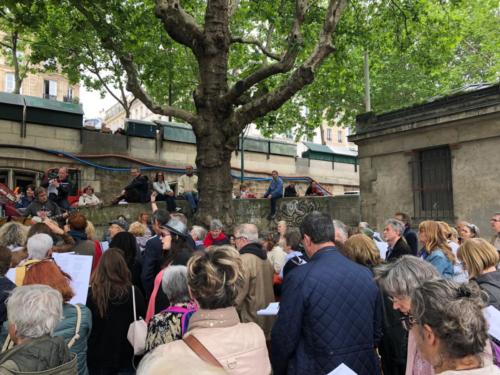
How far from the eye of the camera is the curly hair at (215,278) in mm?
2324

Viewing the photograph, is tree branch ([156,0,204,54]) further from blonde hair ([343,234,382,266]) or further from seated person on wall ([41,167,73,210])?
blonde hair ([343,234,382,266])

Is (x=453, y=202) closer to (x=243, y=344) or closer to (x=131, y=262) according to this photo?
(x=131, y=262)

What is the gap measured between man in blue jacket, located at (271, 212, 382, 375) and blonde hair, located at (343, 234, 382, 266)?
3.50 ft

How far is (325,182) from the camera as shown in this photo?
28000 millimetres

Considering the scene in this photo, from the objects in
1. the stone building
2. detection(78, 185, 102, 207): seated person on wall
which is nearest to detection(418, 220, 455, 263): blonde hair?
the stone building

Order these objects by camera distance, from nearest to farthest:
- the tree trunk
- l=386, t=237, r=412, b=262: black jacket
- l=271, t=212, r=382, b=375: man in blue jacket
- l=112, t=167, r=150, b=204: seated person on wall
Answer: l=271, t=212, r=382, b=375: man in blue jacket → l=386, t=237, r=412, b=262: black jacket → the tree trunk → l=112, t=167, r=150, b=204: seated person on wall

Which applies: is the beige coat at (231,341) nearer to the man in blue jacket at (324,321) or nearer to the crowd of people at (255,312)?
the crowd of people at (255,312)

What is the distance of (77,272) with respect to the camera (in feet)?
12.3

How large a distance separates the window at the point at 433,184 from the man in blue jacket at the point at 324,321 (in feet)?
31.3

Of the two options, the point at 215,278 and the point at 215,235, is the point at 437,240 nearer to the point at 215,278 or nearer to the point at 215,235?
the point at 215,235

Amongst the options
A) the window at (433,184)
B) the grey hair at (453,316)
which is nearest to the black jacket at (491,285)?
the grey hair at (453,316)

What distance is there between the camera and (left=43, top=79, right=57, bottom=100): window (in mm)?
45156

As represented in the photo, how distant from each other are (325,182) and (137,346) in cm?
2543

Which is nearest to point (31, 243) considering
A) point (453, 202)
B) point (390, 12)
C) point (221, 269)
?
point (221, 269)
